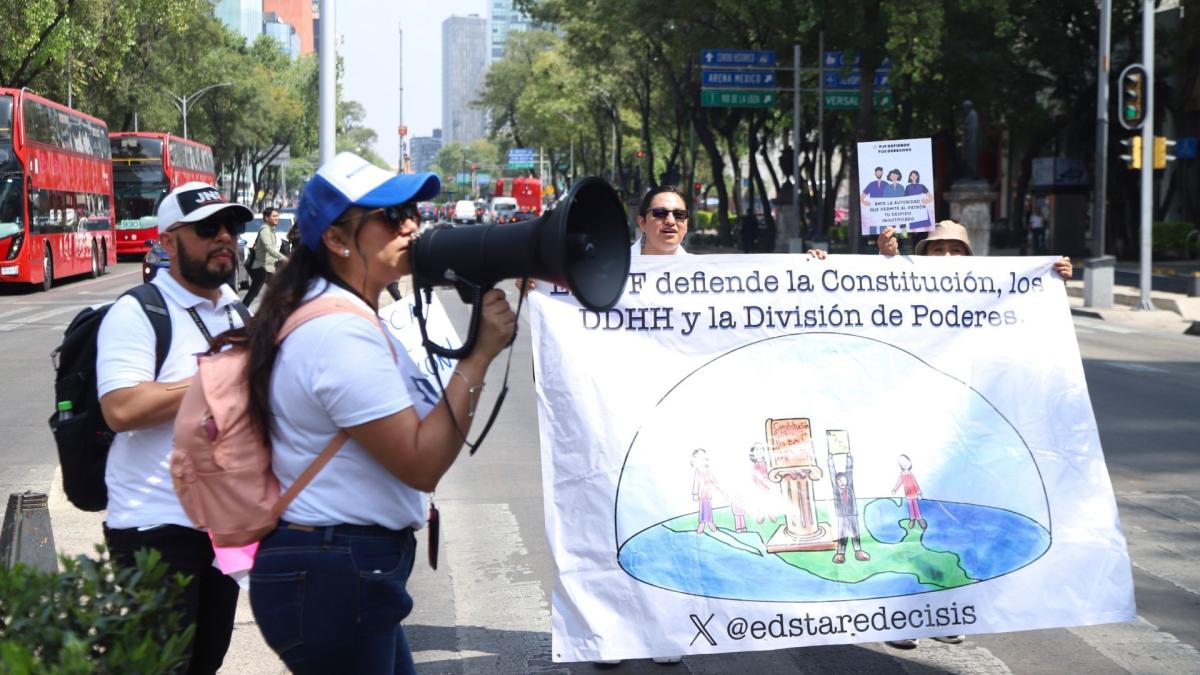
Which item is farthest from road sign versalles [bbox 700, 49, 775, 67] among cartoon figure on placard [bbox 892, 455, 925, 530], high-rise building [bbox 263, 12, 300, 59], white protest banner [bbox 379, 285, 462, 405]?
high-rise building [bbox 263, 12, 300, 59]

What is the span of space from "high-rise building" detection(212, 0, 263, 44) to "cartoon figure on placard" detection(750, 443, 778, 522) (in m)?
117

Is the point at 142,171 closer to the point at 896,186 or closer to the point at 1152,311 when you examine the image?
the point at 1152,311

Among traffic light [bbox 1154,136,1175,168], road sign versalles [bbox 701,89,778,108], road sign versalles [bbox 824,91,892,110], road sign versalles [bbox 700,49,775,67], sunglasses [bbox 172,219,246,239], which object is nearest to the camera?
sunglasses [bbox 172,219,246,239]

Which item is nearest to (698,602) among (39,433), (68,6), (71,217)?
(39,433)

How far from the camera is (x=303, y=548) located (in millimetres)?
2627

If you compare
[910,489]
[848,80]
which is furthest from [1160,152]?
[910,489]

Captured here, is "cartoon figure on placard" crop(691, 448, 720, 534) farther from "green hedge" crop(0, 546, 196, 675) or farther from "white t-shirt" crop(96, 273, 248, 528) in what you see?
"green hedge" crop(0, 546, 196, 675)

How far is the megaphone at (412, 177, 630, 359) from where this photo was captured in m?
2.53

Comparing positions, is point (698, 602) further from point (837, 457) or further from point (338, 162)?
point (338, 162)

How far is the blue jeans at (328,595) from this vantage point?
262 centimetres

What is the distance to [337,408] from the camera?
8.33ft

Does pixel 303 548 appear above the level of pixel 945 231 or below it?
below

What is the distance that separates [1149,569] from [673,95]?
163ft

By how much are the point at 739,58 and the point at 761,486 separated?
3450 cm
